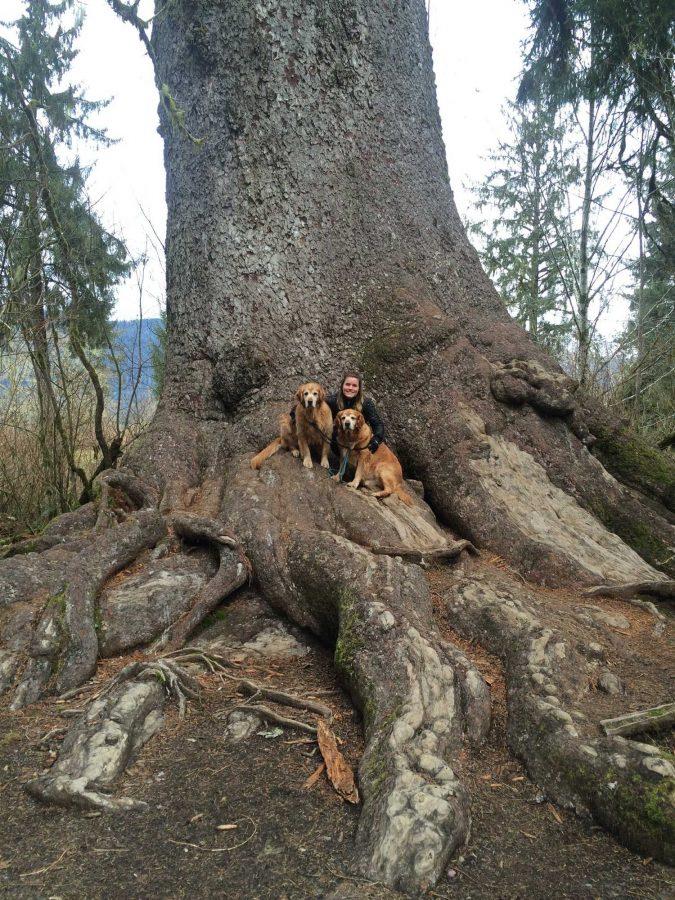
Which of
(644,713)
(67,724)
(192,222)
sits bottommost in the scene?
(67,724)

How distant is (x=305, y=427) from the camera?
6160 millimetres

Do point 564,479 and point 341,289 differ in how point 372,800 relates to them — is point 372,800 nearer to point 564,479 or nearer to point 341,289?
point 564,479

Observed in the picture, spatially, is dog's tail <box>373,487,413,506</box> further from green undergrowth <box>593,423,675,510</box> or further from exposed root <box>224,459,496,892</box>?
green undergrowth <box>593,423,675,510</box>

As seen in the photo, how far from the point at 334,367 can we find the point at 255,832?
4793mm

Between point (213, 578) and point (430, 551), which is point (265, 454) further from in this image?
point (430, 551)

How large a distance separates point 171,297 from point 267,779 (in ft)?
18.0

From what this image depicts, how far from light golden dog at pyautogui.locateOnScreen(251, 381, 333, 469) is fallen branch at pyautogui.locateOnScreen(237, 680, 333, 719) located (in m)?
2.38

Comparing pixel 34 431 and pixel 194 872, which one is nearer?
pixel 194 872

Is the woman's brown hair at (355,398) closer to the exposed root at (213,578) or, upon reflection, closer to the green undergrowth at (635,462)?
the exposed root at (213,578)

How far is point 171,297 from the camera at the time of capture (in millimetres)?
7105

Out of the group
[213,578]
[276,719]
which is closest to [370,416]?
[213,578]

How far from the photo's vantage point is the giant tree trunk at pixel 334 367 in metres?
4.82

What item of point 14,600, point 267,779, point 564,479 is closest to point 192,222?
point 14,600

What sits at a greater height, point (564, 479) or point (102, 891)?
point (564, 479)
